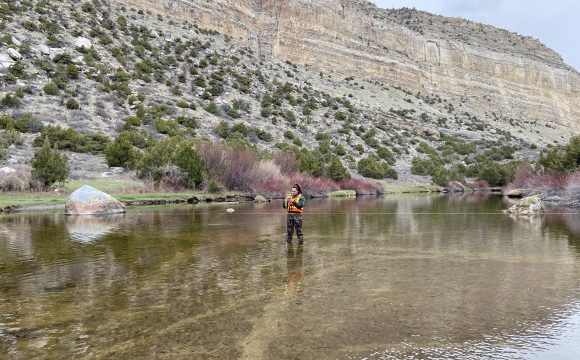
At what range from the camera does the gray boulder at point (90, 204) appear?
Answer: 2300 cm

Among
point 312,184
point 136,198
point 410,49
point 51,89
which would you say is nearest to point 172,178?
point 136,198

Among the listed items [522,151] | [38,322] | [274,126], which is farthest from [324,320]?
[522,151]

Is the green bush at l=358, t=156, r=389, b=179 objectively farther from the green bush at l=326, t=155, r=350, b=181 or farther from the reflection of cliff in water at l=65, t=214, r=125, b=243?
the reflection of cliff in water at l=65, t=214, r=125, b=243

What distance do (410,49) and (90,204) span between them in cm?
9580

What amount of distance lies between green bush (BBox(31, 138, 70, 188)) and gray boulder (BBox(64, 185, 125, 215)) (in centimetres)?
547

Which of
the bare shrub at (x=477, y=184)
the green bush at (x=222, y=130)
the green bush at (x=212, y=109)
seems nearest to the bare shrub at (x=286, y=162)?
the green bush at (x=222, y=130)

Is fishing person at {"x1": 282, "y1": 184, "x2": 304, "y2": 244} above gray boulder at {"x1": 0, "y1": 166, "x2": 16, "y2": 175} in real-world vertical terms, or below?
below

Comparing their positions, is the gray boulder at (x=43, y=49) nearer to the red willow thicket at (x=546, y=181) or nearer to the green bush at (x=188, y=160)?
the green bush at (x=188, y=160)

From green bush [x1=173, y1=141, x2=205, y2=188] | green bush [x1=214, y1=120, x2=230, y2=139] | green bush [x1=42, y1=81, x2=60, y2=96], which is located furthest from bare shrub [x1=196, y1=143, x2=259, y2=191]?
green bush [x1=42, y1=81, x2=60, y2=96]

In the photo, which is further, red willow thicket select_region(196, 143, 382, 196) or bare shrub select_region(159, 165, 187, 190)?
red willow thicket select_region(196, 143, 382, 196)

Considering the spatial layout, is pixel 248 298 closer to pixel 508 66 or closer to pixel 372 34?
pixel 372 34

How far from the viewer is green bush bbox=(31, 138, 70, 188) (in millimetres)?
28047

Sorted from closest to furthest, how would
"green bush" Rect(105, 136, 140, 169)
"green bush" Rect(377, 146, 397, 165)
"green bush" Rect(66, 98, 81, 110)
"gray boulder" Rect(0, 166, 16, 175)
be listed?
"gray boulder" Rect(0, 166, 16, 175) < "green bush" Rect(105, 136, 140, 169) < "green bush" Rect(66, 98, 81, 110) < "green bush" Rect(377, 146, 397, 165)

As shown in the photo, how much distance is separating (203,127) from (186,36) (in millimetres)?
25861
